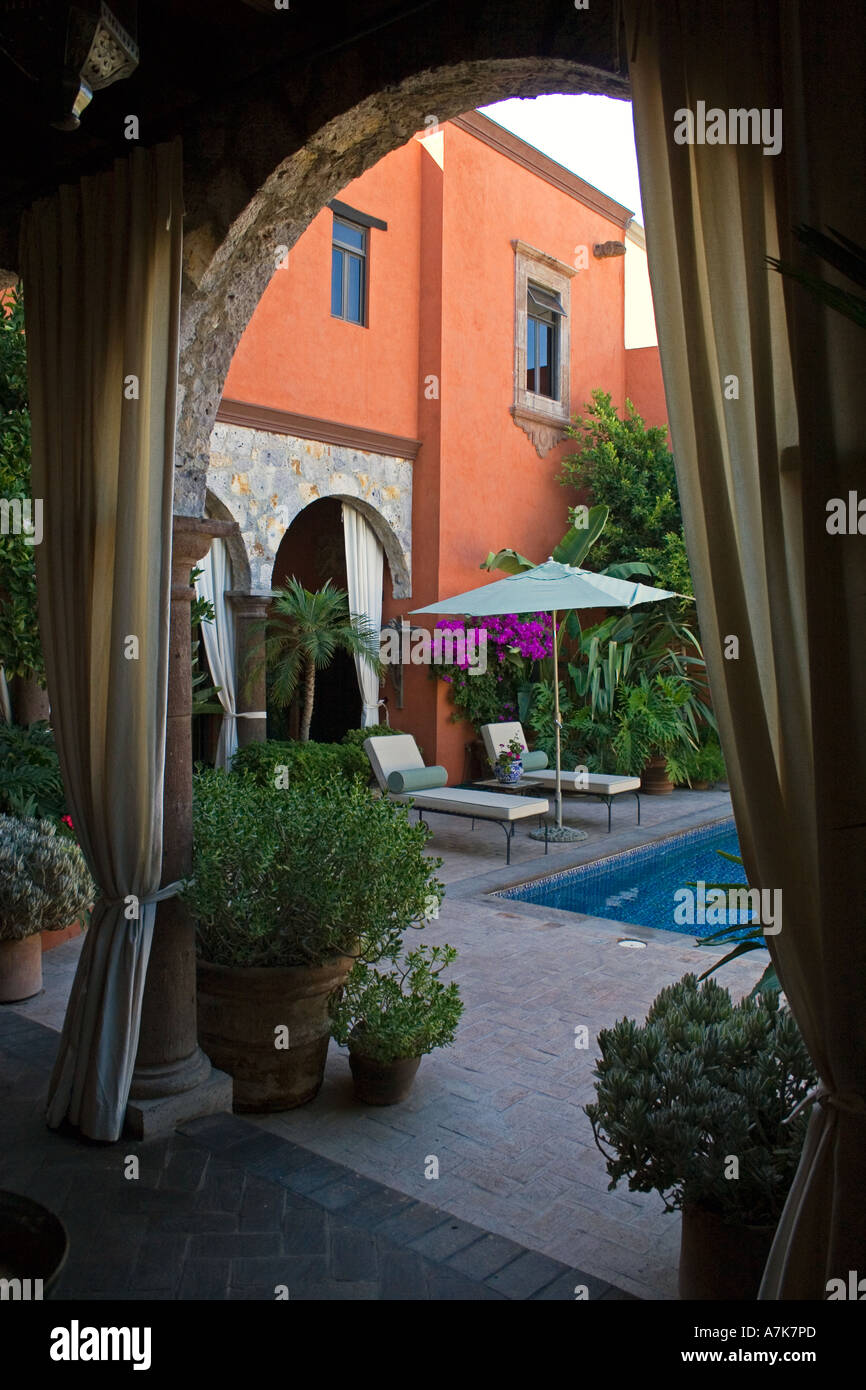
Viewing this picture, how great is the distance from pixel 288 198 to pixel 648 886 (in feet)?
21.5

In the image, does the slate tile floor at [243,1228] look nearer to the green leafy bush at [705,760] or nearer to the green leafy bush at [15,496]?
the green leafy bush at [15,496]

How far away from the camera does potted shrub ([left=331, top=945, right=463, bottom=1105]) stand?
12.4 feet

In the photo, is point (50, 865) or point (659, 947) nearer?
point (50, 865)

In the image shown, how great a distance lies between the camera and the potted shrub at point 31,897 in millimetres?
4852

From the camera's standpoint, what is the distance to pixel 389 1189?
318 cm

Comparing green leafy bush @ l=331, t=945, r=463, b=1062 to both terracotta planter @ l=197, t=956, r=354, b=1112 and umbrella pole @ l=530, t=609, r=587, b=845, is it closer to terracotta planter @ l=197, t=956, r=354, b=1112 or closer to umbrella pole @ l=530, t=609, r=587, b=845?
terracotta planter @ l=197, t=956, r=354, b=1112

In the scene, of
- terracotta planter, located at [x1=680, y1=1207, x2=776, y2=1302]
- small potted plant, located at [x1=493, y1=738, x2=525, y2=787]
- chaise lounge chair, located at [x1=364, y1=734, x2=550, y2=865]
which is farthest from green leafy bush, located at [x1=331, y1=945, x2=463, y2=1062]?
small potted plant, located at [x1=493, y1=738, x2=525, y2=787]

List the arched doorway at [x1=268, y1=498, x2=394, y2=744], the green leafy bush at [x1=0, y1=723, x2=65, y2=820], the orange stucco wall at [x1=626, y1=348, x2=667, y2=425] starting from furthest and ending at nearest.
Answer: the orange stucco wall at [x1=626, y1=348, x2=667, y2=425], the arched doorway at [x1=268, y1=498, x2=394, y2=744], the green leafy bush at [x1=0, y1=723, x2=65, y2=820]

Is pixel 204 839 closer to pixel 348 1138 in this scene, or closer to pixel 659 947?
pixel 348 1138

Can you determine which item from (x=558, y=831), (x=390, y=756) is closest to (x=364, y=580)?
(x=390, y=756)

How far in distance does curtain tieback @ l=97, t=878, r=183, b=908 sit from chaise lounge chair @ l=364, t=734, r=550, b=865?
5.06m

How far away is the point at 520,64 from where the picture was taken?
273 cm

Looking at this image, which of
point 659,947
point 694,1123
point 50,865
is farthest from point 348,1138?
point 659,947
